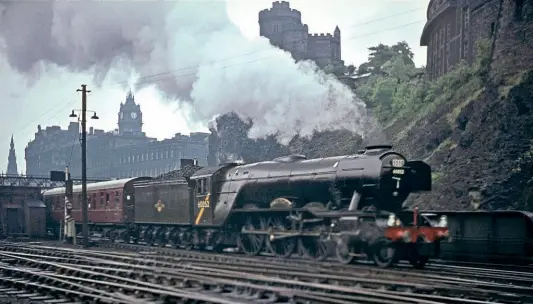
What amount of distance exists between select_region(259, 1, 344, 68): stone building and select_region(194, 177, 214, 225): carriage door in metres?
73.3

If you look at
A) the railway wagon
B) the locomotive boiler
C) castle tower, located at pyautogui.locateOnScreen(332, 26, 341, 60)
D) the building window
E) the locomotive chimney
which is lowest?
the railway wagon

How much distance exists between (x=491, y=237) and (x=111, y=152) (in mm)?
109390

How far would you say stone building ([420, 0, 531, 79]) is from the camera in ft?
117

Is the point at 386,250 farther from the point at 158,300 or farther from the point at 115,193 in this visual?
the point at 115,193

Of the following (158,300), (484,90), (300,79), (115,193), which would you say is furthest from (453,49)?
(158,300)

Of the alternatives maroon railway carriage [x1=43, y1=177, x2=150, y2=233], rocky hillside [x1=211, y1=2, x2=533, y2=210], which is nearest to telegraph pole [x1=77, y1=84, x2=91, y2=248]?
maroon railway carriage [x1=43, y1=177, x2=150, y2=233]

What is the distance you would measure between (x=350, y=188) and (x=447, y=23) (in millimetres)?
36441

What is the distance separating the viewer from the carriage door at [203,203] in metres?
22.5

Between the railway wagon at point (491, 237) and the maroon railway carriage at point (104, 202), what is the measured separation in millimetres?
15760

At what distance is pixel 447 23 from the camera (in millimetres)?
49625

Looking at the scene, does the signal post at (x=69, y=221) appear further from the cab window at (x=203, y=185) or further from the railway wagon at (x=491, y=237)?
the railway wagon at (x=491, y=237)

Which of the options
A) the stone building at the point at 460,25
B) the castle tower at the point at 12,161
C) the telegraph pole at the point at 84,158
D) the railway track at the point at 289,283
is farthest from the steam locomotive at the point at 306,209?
the castle tower at the point at 12,161

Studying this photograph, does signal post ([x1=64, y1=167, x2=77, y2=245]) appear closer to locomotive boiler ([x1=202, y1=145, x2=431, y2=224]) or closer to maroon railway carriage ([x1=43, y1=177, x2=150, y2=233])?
maroon railway carriage ([x1=43, y1=177, x2=150, y2=233])

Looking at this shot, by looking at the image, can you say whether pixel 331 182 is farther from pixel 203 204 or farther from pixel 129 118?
pixel 129 118
